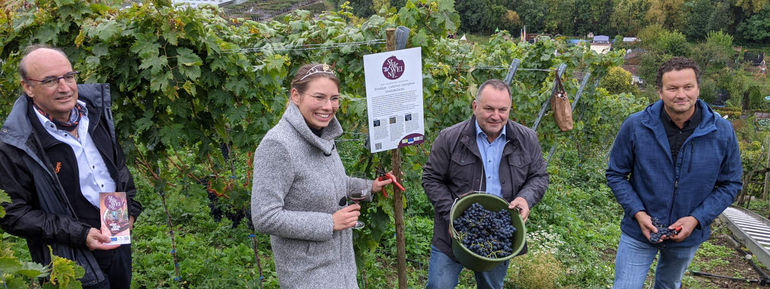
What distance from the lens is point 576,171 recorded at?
1026 cm

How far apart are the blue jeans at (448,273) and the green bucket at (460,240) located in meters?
0.20

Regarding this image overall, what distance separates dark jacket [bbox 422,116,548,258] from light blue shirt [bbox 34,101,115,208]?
1.68 m

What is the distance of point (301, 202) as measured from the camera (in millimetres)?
2045

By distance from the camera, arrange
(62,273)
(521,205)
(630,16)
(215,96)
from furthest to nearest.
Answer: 1. (630,16)
2. (215,96)
3. (521,205)
4. (62,273)

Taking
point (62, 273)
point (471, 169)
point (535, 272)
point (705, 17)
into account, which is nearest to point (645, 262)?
point (471, 169)

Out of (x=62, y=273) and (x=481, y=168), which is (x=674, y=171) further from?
(x=62, y=273)

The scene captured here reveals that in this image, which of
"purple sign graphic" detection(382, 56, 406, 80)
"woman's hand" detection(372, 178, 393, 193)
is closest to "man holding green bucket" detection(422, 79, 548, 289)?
"woman's hand" detection(372, 178, 393, 193)

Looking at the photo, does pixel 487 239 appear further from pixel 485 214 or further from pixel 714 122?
pixel 714 122

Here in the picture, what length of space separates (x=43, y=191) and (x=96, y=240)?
293 mm

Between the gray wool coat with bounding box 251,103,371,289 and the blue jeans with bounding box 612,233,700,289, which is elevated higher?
the gray wool coat with bounding box 251,103,371,289

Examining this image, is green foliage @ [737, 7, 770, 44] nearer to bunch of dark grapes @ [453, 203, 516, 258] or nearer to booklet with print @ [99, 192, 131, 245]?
bunch of dark grapes @ [453, 203, 516, 258]

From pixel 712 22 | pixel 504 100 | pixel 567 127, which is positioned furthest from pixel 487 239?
pixel 712 22

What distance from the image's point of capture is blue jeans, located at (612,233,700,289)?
2838 millimetres

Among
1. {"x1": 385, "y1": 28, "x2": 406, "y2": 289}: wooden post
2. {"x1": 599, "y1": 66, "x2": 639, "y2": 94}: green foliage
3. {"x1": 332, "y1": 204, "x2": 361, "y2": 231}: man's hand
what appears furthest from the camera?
{"x1": 599, "y1": 66, "x2": 639, "y2": 94}: green foliage
